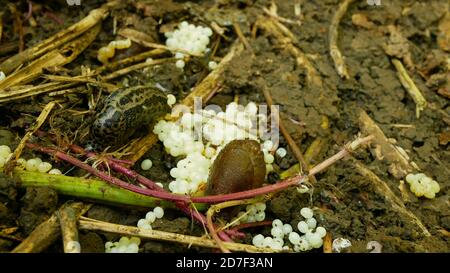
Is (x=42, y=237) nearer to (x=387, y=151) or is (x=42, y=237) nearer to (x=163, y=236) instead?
(x=163, y=236)

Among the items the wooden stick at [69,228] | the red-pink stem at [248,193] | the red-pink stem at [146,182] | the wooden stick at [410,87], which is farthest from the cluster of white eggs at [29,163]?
the wooden stick at [410,87]

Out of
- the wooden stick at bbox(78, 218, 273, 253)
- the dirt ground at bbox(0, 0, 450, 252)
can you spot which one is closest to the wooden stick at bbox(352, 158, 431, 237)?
the dirt ground at bbox(0, 0, 450, 252)

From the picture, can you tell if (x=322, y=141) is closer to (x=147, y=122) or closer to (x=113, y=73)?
(x=147, y=122)

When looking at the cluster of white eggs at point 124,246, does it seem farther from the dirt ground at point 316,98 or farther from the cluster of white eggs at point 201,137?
the cluster of white eggs at point 201,137

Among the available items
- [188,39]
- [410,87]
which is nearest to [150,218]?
[188,39]

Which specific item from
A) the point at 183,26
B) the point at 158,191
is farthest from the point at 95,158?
Answer: the point at 183,26
